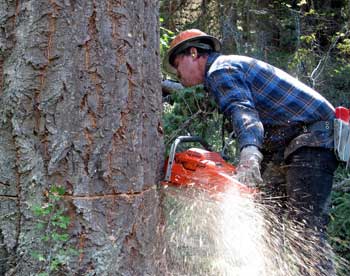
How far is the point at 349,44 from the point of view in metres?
5.75

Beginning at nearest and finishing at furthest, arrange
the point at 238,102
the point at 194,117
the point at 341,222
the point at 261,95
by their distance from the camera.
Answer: the point at 238,102
the point at 261,95
the point at 194,117
the point at 341,222

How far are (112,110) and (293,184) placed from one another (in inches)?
63.0

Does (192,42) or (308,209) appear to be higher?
(192,42)

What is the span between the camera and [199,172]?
267 centimetres

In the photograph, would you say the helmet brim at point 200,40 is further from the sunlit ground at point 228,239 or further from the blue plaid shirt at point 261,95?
the sunlit ground at point 228,239

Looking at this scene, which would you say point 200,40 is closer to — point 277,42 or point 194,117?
point 194,117

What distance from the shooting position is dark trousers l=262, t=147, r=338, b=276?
322 centimetres

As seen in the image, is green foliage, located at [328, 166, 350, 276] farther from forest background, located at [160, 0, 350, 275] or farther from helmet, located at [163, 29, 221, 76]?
helmet, located at [163, 29, 221, 76]

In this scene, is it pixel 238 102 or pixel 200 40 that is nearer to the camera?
pixel 238 102

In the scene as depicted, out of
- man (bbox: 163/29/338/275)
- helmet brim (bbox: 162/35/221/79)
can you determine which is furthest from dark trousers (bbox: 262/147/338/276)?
helmet brim (bbox: 162/35/221/79)

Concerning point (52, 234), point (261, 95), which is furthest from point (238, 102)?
point (52, 234)

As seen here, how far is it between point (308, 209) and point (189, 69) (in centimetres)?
120

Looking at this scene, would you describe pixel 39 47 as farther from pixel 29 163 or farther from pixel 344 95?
pixel 344 95

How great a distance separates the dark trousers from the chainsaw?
0.74 meters
